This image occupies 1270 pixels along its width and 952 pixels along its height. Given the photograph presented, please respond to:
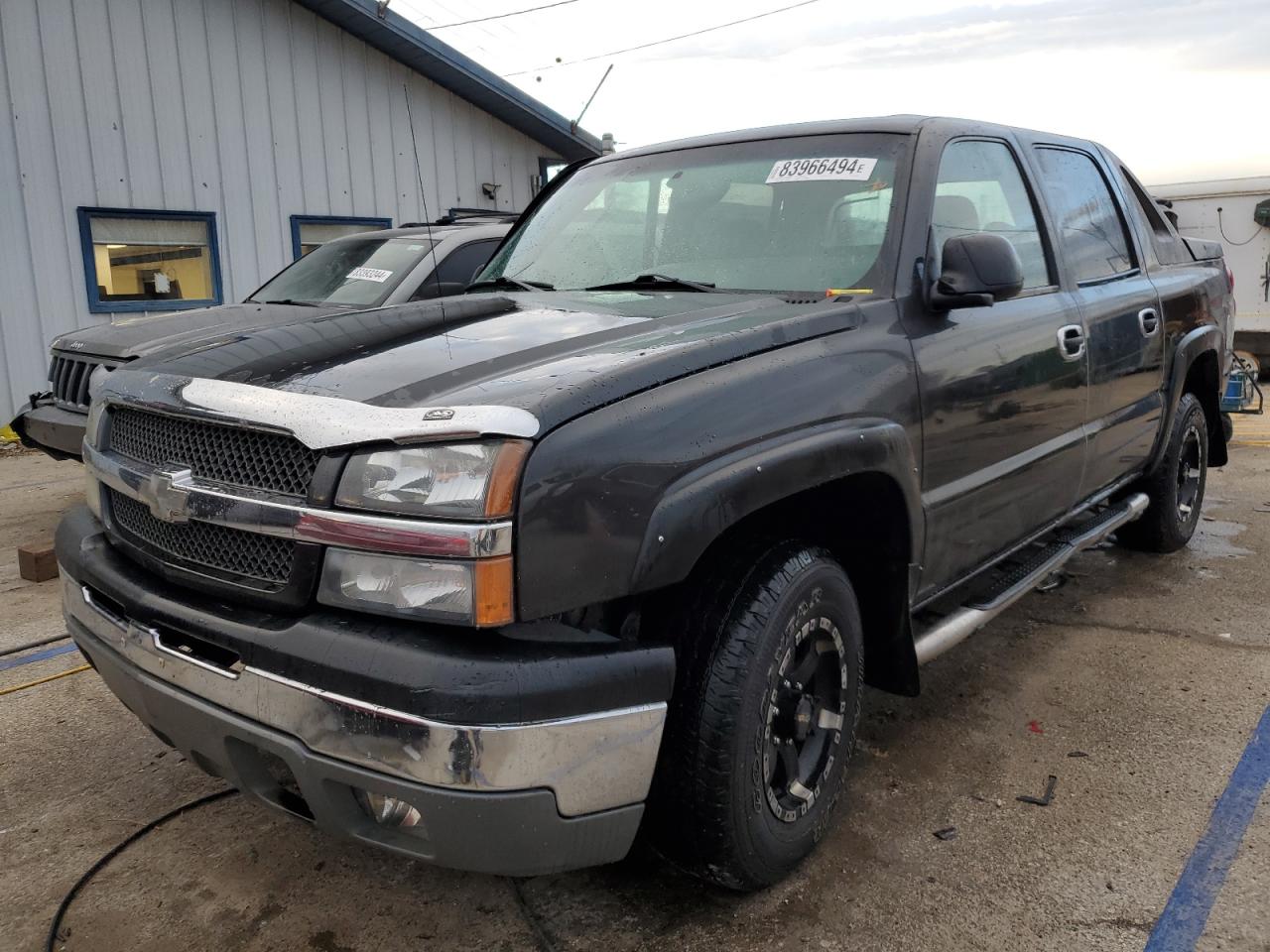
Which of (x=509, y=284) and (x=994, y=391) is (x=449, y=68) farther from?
(x=994, y=391)

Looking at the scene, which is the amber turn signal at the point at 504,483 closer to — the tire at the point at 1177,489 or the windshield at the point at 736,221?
the windshield at the point at 736,221

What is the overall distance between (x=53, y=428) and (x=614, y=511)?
192 inches

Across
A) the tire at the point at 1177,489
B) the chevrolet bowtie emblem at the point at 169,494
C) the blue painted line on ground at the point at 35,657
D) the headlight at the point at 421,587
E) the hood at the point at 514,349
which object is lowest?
the blue painted line on ground at the point at 35,657

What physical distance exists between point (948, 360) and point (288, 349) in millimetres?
1702

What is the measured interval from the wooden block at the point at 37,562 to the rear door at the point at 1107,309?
4.69m

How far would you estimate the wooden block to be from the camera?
4.77 m

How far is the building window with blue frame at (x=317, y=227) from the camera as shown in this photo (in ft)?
35.9

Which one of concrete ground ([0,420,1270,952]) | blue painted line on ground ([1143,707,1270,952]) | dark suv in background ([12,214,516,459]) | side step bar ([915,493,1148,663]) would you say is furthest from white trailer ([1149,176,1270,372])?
blue painted line on ground ([1143,707,1270,952])

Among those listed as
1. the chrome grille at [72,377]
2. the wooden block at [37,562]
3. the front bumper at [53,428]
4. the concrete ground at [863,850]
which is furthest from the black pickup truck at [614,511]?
the chrome grille at [72,377]

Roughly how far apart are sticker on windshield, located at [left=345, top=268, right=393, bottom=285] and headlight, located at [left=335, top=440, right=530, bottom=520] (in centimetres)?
447

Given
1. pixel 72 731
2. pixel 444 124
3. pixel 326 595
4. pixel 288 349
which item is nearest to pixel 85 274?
pixel 444 124

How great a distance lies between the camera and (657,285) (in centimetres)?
289

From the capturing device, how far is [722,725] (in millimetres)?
2002

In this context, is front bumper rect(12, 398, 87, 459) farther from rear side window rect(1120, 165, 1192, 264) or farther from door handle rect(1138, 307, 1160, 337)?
rear side window rect(1120, 165, 1192, 264)
